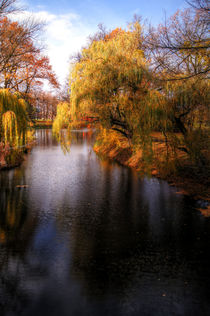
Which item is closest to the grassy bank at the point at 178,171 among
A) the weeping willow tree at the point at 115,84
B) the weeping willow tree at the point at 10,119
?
the weeping willow tree at the point at 115,84

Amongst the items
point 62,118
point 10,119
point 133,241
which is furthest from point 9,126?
point 133,241

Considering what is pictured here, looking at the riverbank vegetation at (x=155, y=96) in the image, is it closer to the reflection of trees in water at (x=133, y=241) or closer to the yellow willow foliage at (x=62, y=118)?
the yellow willow foliage at (x=62, y=118)

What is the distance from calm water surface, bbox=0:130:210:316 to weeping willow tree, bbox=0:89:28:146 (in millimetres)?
2793

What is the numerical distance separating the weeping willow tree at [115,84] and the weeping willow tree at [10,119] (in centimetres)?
267

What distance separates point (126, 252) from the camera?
5.47m

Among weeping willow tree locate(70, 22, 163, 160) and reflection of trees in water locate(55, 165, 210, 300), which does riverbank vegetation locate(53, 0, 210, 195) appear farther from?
reflection of trees in water locate(55, 165, 210, 300)

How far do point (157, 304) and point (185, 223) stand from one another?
11.3 feet

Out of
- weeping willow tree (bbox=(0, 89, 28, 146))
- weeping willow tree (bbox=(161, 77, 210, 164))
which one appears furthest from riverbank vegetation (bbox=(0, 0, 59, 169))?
weeping willow tree (bbox=(161, 77, 210, 164))

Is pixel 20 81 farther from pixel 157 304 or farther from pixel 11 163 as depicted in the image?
pixel 157 304

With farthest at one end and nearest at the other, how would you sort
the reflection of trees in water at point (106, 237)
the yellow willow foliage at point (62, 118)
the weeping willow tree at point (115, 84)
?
the yellow willow foliage at point (62, 118) → the weeping willow tree at point (115, 84) → the reflection of trees in water at point (106, 237)

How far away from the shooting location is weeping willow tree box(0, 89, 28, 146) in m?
12.0

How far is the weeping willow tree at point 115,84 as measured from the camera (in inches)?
432

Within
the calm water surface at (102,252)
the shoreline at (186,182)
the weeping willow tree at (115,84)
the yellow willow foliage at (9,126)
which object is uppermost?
the weeping willow tree at (115,84)

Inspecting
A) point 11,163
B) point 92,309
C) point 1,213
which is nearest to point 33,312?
point 92,309
